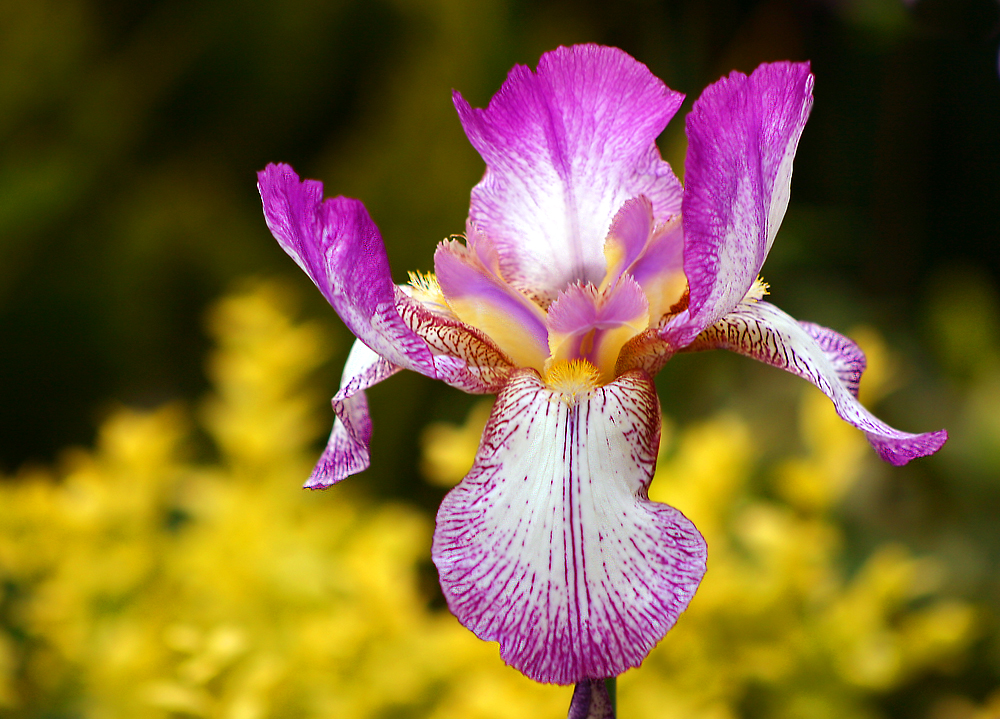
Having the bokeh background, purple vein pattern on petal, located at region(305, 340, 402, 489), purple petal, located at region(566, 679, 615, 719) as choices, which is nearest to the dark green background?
the bokeh background

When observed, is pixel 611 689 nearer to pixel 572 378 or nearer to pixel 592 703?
pixel 592 703

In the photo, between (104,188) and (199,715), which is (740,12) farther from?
(199,715)

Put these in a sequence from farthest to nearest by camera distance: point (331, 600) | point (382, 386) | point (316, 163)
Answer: point (316, 163)
point (382, 386)
point (331, 600)

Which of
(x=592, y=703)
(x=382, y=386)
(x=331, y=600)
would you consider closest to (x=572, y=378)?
(x=592, y=703)

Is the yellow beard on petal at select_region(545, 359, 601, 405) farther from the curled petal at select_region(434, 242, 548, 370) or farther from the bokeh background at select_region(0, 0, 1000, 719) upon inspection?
the bokeh background at select_region(0, 0, 1000, 719)

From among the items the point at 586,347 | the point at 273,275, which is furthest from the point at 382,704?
the point at 273,275

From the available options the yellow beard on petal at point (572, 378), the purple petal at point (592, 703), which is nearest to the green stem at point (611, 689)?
the purple petal at point (592, 703)

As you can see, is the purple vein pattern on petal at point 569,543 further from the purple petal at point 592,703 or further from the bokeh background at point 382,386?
the bokeh background at point 382,386
